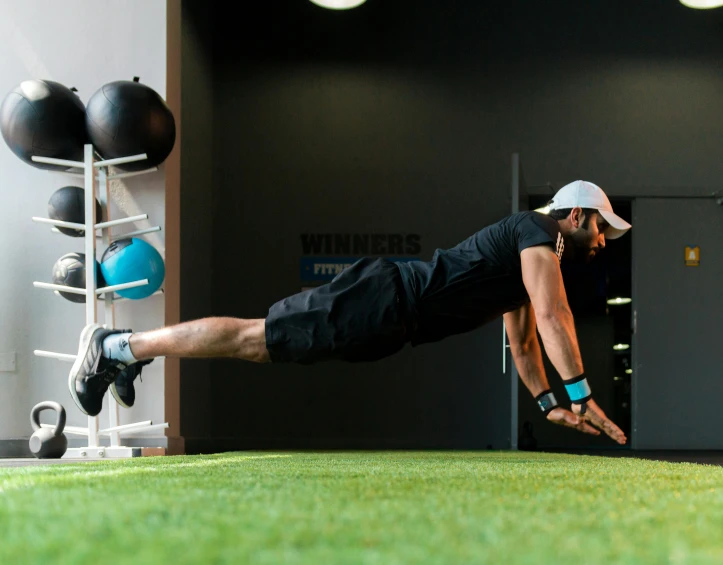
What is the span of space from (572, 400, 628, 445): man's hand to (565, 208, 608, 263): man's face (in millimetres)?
590

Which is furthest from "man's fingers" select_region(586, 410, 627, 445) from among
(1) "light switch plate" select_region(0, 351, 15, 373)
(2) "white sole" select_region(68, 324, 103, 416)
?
(1) "light switch plate" select_region(0, 351, 15, 373)

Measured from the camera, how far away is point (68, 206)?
4629mm

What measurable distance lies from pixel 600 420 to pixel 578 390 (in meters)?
0.12

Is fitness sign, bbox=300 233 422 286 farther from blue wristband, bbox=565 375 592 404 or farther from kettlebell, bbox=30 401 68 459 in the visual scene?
blue wristband, bbox=565 375 592 404

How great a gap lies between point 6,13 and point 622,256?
7090mm

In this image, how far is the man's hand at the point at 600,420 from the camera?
9.01ft

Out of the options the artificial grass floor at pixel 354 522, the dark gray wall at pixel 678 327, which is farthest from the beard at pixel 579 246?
the dark gray wall at pixel 678 327

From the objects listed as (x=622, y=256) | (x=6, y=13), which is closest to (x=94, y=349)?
(x=6, y=13)

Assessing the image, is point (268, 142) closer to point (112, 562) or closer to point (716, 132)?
point (716, 132)

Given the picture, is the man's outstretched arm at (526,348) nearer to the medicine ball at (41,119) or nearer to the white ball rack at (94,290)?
the white ball rack at (94,290)

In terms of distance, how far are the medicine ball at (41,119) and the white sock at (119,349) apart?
5.82 feet

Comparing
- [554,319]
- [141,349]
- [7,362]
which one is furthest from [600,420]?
[7,362]

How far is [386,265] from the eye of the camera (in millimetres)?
2996

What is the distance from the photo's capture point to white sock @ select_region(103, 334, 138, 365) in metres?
3.13
